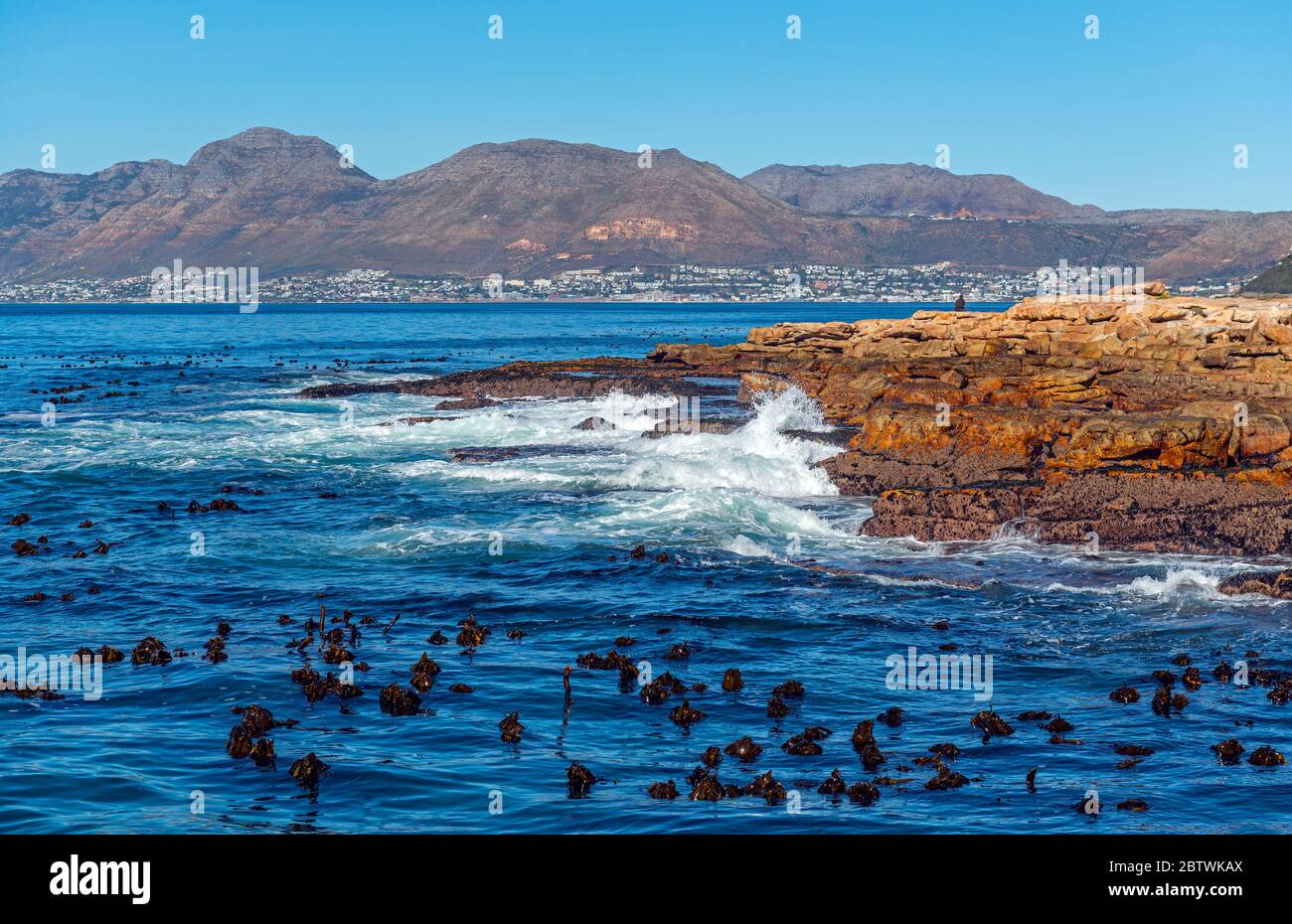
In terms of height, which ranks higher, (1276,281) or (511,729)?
(1276,281)

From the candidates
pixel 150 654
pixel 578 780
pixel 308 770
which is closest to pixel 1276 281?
pixel 150 654

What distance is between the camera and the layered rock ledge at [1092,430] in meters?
27.3

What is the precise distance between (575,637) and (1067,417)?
1684cm

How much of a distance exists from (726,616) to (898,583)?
3983mm

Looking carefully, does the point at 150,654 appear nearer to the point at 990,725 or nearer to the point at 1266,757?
the point at 990,725

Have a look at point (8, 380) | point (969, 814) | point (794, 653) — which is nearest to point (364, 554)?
point (794, 653)

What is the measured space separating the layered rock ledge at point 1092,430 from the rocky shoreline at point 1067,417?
5 cm

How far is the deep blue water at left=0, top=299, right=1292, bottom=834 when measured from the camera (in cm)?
1375

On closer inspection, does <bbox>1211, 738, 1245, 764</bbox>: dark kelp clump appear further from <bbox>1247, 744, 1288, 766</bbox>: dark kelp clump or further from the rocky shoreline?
the rocky shoreline

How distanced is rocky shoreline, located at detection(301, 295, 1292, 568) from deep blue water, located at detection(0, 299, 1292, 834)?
1434 mm

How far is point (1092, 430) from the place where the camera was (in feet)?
98.6
